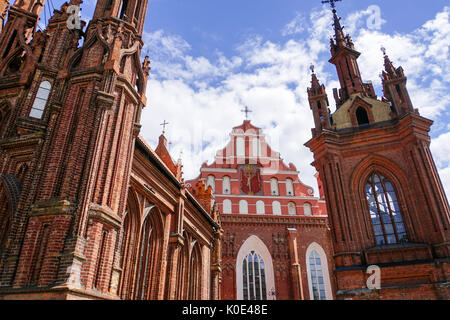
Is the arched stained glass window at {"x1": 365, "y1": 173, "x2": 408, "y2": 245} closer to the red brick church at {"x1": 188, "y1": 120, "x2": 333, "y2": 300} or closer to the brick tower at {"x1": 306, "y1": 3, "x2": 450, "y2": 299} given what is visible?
the brick tower at {"x1": 306, "y1": 3, "x2": 450, "y2": 299}

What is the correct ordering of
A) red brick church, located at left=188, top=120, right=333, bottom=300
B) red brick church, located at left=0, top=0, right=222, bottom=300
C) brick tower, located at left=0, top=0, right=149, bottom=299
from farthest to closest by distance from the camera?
red brick church, located at left=188, top=120, right=333, bottom=300 < red brick church, located at left=0, top=0, right=222, bottom=300 < brick tower, located at left=0, top=0, right=149, bottom=299

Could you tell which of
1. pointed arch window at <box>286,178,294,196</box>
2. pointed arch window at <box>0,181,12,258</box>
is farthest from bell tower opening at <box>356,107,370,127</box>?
pointed arch window at <box>0,181,12,258</box>

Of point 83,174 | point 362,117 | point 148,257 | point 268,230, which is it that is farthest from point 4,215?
point 268,230

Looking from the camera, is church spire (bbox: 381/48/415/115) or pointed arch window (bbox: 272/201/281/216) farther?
pointed arch window (bbox: 272/201/281/216)

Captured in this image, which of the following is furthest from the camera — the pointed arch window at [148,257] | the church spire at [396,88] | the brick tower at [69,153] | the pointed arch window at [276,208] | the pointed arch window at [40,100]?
the pointed arch window at [276,208]

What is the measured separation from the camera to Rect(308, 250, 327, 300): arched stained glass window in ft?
94.5

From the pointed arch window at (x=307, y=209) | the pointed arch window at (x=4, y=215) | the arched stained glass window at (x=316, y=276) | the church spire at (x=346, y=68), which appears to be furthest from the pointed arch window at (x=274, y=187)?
the pointed arch window at (x=4, y=215)

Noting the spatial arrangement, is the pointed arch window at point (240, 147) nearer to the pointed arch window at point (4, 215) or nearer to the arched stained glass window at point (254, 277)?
the arched stained glass window at point (254, 277)

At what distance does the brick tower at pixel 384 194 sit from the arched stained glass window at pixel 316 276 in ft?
38.7

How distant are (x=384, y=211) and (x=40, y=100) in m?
18.2

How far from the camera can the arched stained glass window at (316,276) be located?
28.8 m

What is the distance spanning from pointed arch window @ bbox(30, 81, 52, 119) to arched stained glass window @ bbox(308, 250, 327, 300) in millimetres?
25364

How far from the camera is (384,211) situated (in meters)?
19.5

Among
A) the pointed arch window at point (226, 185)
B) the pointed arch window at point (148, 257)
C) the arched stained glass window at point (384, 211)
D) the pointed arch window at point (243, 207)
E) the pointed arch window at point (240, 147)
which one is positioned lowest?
the pointed arch window at point (148, 257)
